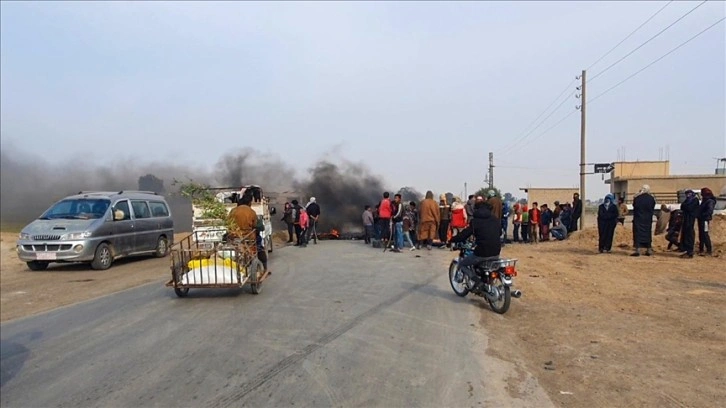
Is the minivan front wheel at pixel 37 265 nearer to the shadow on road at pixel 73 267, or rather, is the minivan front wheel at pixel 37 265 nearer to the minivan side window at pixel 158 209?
the shadow on road at pixel 73 267

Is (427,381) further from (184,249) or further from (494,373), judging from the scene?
(184,249)

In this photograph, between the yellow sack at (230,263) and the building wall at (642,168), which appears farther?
the building wall at (642,168)

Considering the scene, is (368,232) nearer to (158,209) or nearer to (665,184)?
(158,209)

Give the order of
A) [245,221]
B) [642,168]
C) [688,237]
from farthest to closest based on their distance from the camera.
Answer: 1. [642,168]
2. [688,237]
3. [245,221]

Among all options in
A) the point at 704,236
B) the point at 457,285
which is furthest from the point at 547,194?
the point at 457,285

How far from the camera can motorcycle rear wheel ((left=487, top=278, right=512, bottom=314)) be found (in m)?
7.66

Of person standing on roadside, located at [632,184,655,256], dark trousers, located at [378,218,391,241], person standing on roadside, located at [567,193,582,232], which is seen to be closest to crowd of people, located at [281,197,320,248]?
dark trousers, located at [378,218,391,241]

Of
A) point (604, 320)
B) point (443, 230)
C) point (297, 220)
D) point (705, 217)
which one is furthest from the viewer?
point (297, 220)

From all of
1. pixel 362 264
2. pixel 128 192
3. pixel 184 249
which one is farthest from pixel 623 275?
pixel 128 192

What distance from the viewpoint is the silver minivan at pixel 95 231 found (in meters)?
12.7

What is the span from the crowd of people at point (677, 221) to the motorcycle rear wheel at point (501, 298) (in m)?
7.48

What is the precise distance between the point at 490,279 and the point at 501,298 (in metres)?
0.35

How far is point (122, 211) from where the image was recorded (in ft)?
47.0

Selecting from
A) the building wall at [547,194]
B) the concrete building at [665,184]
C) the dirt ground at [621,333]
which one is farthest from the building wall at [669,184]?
the dirt ground at [621,333]
